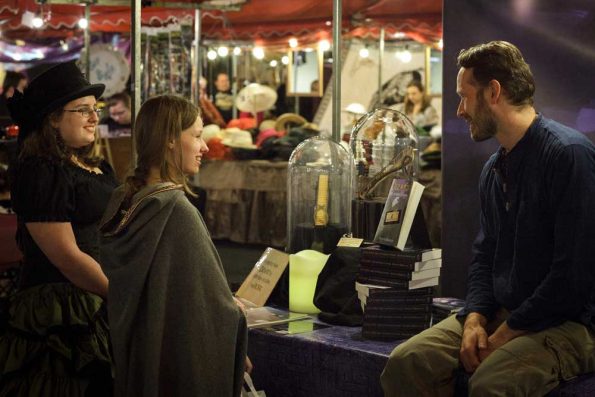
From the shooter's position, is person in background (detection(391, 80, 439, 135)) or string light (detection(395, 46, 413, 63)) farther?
string light (detection(395, 46, 413, 63))

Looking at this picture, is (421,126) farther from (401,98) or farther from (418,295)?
(418,295)

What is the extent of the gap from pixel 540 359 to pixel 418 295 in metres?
0.85

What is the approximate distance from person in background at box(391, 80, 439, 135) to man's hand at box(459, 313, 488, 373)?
723 cm

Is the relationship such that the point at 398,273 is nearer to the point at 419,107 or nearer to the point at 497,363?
the point at 497,363

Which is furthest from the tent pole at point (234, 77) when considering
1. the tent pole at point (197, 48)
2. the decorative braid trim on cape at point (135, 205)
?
the decorative braid trim on cape at point (135, 205)

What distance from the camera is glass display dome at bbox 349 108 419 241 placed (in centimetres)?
427

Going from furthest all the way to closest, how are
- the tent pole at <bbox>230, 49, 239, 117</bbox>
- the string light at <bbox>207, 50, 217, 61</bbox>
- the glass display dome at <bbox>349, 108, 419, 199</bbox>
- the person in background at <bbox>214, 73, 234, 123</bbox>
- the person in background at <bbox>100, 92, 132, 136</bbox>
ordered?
the tent pole at <bbox>230, 49, 239, 117</bbox> → the person in background at <bbox>214, 73, 234, 123</bbox> → the string light at <bbox>207, 50, 217, 61</bbox> → the person in background at <bbox>100, 92, 132, 136</bbox> → the glass display dome at <bbox>349, 108, 419, 199</bbox>

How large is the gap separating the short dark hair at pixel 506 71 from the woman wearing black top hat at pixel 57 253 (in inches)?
56.0

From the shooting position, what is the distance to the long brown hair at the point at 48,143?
10.4 ft

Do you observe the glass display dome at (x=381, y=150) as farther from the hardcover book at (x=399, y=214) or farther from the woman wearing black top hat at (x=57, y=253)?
the woman wearing black top hat at (x=57, y=253)

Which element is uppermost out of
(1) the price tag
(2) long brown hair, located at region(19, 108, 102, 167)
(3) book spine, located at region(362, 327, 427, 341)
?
(2) long brown hair, located at region(19, 108, 102, 167)

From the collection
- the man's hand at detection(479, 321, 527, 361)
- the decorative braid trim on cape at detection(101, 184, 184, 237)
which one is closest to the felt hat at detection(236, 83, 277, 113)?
the man's hand at detection(479, 321, 527, 361)

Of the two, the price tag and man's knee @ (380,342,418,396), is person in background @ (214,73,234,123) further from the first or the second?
man's knee @ (380,342,418,396)

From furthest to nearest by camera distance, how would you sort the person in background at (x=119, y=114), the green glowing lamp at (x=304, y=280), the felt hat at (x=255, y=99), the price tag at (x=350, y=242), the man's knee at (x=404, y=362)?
the felt hat at (x=255, y=99) < the person in background at (x=119, y=114) < the green glowing lamp at (x=304, y=280) < the price tag at (x=350, y=242) < the man's knee at (x=404, y=362)
